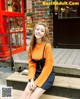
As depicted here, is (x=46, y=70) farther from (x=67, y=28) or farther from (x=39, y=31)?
(x=67, y=28)

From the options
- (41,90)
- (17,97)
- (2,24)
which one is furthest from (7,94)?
(2,24)

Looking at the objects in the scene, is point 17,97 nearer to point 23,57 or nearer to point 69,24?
point 23,57

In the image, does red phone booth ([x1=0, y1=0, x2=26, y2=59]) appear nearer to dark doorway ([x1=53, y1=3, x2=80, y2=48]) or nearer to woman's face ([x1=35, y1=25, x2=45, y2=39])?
dark doorway ([x1=53, y1=3, x2=80, y2=48])

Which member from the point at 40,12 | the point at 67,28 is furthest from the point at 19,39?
the point at 67,28

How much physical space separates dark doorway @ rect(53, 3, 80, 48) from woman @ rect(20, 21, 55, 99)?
2.27 metres

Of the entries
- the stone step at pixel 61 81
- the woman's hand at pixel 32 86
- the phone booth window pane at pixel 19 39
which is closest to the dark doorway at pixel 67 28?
the phone booth window pane at pixel 19 39

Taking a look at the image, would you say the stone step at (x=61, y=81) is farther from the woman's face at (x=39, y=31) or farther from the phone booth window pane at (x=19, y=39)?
the phone booth window pane at (x=19, y=39)

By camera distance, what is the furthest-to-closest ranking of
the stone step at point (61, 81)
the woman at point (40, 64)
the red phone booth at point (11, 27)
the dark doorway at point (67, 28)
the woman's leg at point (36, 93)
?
the dark doorway at point (67, 28) → the red phone booth at point (11, 27) → the stone step at point (61, 81) → the woman at point (40, 64) → the woman's leg at point (36, 93)

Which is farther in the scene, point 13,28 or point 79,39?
point 79,39

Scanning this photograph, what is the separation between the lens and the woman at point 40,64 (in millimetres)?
3180

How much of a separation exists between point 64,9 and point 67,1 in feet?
0.69

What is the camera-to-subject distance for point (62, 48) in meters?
5.63

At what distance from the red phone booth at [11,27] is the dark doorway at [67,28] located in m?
0.85

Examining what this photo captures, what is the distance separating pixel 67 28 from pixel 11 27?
1421mm
